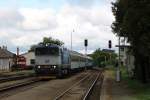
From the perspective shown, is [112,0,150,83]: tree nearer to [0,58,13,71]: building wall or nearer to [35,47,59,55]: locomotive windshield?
[35,47,59,55]: locomotive windshield

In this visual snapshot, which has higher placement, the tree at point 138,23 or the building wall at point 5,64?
the tree at point 138,23

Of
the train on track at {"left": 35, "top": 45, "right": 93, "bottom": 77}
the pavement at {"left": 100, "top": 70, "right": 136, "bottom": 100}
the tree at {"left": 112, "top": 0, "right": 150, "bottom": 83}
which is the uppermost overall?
the tree at {"left": 112, "top": 0, "right": 150, "bottom": 83}

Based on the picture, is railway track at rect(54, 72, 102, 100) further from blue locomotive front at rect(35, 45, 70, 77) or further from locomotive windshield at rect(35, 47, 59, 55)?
locomotive windshield at rect(35, 47, 59, 55)

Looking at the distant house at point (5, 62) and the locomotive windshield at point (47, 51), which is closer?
the locomotive windshield at point (47, 51)

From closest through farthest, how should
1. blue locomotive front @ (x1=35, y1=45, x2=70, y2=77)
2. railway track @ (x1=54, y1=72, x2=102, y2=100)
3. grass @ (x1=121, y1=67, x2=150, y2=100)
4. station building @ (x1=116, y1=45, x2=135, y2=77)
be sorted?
grass @ (x1=121, y1=67, x2=150, y2=100) → railway track @ (x1=54, y1=72, x2=102, y2=100) → station building @ (x1=116, y1=45, x2=135, y2=77) → blue locomotive front @ (x1=35, y1=45, x2=70, y2=77)

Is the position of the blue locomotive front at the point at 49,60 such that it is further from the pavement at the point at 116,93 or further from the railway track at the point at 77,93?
the pavement at the point at 116,93

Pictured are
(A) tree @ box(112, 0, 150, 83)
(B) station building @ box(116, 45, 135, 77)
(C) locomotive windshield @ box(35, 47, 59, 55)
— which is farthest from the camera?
(C) locomotive windshield @ box(35, 47, 59, 55)

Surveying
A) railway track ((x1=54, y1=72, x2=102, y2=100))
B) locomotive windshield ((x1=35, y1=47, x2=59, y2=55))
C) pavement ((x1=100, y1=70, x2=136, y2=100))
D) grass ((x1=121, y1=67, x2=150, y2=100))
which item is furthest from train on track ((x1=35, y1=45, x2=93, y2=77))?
grass ((x1=121, y1=67, x2=150, y2=100))

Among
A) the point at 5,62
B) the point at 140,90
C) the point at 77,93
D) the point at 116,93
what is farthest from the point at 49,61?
the point at 5,62

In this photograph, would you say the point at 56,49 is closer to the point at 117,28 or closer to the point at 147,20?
the point at 117,28

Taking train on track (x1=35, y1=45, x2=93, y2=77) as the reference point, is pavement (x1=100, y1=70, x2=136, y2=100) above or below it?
below

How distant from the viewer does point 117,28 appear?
121ft

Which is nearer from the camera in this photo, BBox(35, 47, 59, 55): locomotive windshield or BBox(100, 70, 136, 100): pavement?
BBox(100, 70, 136, 100): pavement

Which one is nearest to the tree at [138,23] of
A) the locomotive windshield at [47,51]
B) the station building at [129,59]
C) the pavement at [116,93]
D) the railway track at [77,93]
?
the pavement at [116,93]
